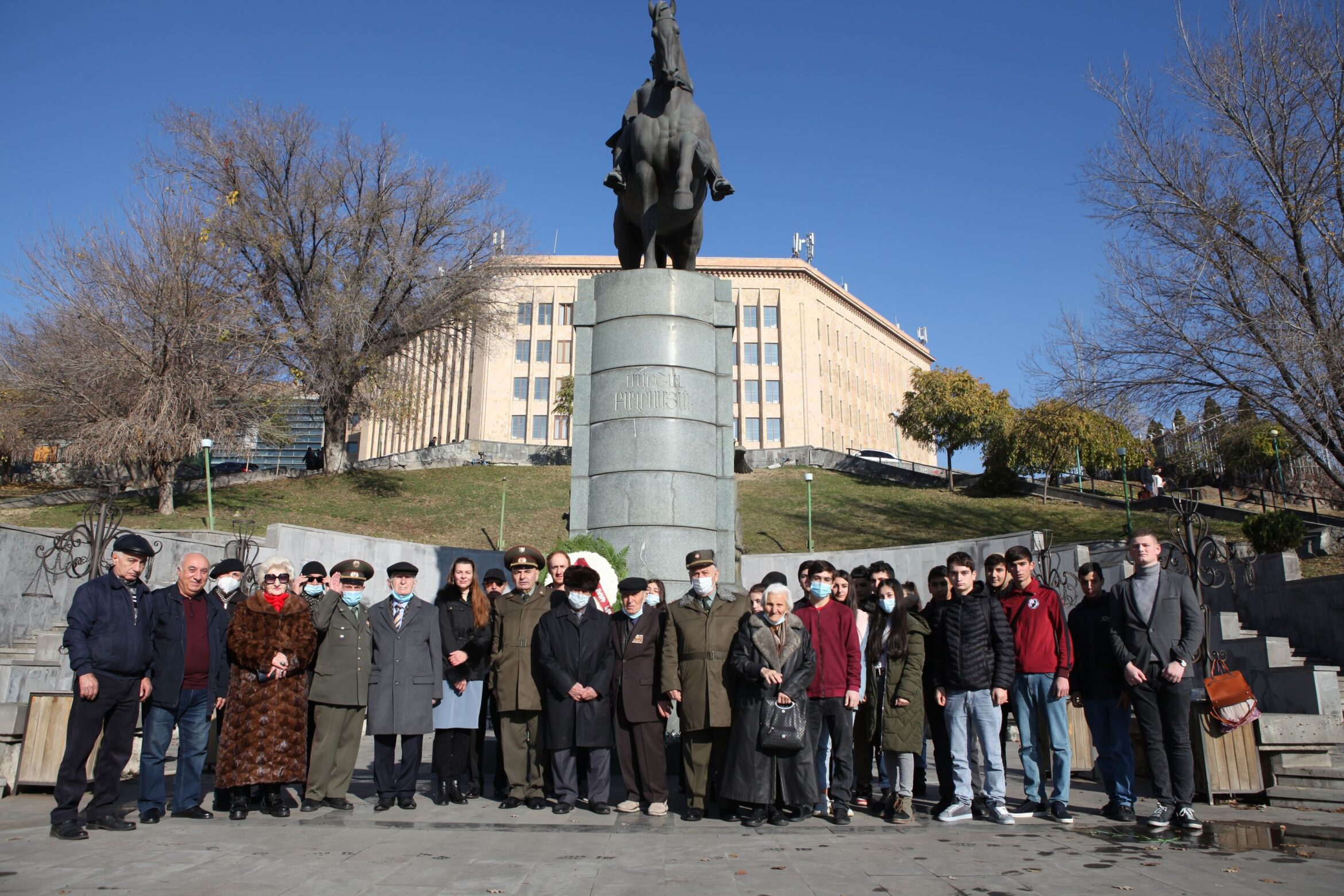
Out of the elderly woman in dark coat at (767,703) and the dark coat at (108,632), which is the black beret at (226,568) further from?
the elderly woman in dark coat at (767,703)

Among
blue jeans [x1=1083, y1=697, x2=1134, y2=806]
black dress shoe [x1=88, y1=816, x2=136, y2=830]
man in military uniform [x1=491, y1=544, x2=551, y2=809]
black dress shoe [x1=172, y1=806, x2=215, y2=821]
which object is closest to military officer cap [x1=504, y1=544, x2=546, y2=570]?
man in military uniform [x1=491, y1=544, x2=551, y2=809]

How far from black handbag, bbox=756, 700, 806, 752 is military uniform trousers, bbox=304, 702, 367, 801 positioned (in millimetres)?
2814

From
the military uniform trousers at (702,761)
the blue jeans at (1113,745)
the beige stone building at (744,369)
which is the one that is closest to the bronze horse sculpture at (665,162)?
the military uniform trousers at (702,761)

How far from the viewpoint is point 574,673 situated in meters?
6.69

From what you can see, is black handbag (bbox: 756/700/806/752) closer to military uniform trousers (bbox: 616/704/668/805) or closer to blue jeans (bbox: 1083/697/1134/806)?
military uniform trousers (bbox: 616/704/668/805)

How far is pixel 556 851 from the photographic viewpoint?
5.18 m

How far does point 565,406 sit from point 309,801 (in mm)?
53853

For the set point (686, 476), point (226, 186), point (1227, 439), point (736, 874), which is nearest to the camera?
point (736, 874)

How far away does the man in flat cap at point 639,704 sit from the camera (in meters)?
6.53

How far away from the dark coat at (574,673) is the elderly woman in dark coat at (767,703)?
3.09ft

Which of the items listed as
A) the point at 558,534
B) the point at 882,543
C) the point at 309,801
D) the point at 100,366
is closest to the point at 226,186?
the point at 100,366

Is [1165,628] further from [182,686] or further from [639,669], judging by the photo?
[182,686]

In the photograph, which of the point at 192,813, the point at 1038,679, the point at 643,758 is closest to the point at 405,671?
the point at 192,813

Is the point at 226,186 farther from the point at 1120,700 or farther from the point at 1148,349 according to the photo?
the point at 1120,700
